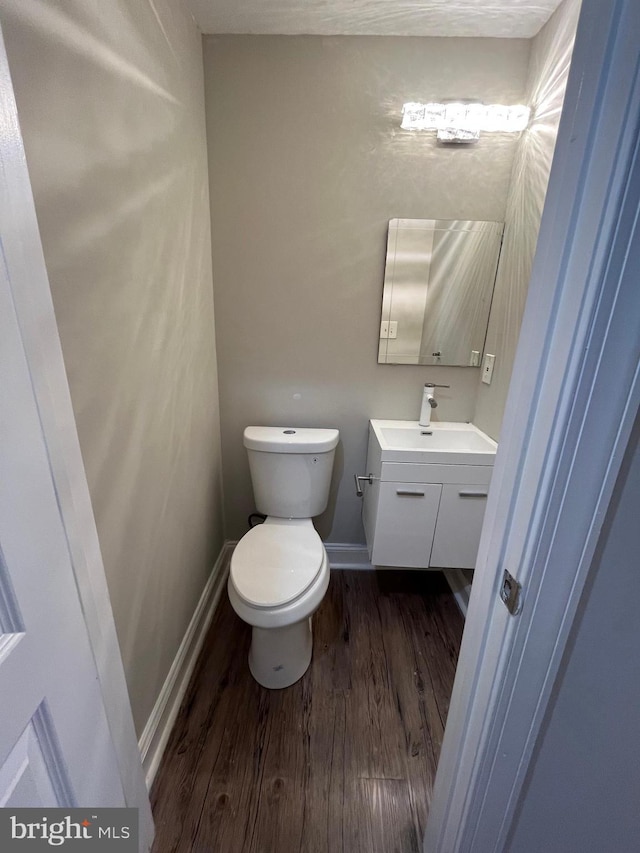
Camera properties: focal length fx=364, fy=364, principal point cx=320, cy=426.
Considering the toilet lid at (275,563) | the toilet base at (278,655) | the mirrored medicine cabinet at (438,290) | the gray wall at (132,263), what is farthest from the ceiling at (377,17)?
the toilet base at (278,655)

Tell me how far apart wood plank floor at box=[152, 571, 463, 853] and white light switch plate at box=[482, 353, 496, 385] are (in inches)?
44.0

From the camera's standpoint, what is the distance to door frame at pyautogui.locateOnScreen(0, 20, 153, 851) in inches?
19.2

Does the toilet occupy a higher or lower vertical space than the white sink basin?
lower

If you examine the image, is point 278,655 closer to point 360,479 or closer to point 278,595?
point 278,595

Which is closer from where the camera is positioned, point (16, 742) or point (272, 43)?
point (16, 742)

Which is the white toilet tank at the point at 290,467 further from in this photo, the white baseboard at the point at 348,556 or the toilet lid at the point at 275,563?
the white baseboard at the point at 348,556

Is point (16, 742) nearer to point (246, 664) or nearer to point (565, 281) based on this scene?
point (565, 281)

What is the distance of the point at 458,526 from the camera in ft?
4.91

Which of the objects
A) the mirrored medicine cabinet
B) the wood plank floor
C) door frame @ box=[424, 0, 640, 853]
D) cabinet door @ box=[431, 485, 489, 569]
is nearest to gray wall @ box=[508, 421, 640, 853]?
door frame @ box=[424, 0, 640, 853]

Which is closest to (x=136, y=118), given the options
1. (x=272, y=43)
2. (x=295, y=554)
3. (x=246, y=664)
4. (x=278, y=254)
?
(x=278, y=254)

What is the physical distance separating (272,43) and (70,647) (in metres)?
1.98

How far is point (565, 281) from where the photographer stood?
446mm

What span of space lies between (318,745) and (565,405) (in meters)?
1.34

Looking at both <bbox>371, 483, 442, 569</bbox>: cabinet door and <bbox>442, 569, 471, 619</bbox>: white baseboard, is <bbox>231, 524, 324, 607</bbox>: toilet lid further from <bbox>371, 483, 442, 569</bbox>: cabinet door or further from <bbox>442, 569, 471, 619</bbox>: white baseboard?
<bbox>442, 569, 471, 619</bbox>: white baseboard
